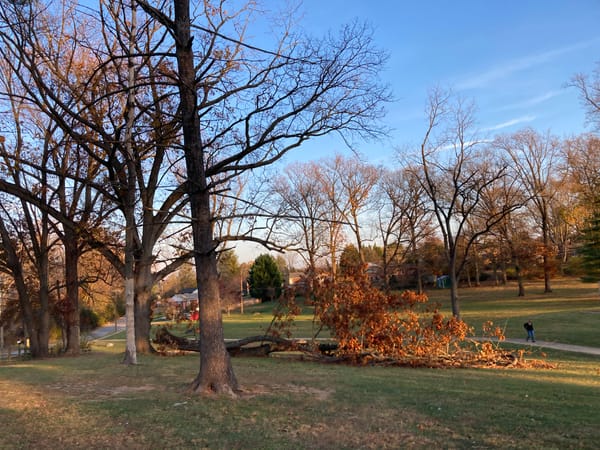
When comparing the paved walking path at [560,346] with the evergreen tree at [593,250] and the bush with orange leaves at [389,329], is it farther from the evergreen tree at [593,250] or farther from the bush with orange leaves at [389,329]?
the evergreen tree at [593,250]

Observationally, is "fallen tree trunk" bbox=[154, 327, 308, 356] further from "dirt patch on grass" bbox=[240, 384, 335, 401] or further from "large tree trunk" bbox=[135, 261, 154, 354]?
"dirt patch on grass" bbox=[240, 384, 335, 401]

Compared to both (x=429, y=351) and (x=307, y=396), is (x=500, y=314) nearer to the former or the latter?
(x=429, y=351)

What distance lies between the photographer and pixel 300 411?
6516 mm

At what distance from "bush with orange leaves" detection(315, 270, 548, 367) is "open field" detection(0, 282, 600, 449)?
2754 millimetres

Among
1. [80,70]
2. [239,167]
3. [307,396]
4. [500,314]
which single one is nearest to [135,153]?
[80,70]

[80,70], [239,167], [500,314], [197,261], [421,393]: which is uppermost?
[80,70]

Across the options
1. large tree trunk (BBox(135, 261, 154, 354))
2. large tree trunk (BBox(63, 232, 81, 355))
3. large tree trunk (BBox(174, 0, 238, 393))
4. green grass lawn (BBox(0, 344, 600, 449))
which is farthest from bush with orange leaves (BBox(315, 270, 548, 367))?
large tree trunk (BBox(63, 232, 81, 355))

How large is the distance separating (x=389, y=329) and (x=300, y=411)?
9050 mm

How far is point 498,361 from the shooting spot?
13.8 meters

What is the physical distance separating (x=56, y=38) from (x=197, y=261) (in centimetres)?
1102

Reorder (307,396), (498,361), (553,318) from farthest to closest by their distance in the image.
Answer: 1. (553,318)
2. (498,361)
3. (307,396)

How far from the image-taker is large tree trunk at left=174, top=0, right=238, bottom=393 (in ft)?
26.2

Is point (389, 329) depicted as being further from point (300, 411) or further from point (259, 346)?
point (300, 411)

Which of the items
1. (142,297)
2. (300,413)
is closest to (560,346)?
(142,297)
